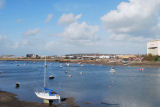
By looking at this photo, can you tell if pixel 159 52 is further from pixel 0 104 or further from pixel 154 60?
pixel 0 104

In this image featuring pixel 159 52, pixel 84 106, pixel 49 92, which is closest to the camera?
pixel 84 106

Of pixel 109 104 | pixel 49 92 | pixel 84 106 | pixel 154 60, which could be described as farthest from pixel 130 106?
pixel 154 60

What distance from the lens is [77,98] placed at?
27.1m

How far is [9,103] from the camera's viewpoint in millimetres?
24109

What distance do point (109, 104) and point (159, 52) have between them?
131 meters

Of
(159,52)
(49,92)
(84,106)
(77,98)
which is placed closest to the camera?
(84,106)

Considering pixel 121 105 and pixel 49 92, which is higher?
pixel 49 92

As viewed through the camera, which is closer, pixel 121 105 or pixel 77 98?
pixel 121 105

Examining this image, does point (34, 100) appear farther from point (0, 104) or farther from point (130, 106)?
point (130, 106)

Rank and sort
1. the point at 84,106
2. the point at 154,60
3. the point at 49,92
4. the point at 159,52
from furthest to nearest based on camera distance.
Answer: the point at 159,52 < the point at 154,60 < the point at 49,92 < the point at 84,106


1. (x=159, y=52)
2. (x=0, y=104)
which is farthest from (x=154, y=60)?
(x=0, y=104)

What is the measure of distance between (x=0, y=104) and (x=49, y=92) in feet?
20.1

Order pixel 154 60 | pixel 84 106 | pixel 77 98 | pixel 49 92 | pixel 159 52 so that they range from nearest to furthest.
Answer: pixel 84 106 → pixel 49 92 → pixel 77 98 → pixel 154 60 → pixel 159 52

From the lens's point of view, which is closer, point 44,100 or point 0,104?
point 0,104
